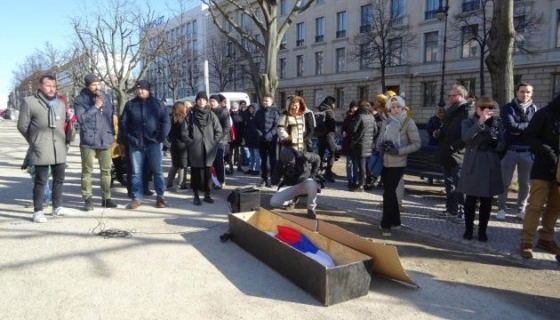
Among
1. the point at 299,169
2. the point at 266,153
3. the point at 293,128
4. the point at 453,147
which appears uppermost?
the point at 293,128

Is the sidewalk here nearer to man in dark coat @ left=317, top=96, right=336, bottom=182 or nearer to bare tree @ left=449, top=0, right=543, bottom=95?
man in dark coat @ left=317, top=96, right=336, bottom=182

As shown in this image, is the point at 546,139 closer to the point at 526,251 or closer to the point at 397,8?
the point at 526,251

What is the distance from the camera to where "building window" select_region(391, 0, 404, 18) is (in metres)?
42.0

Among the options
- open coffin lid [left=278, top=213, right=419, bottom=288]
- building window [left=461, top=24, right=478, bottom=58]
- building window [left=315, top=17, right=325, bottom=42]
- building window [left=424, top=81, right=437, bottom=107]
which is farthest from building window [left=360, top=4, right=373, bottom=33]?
open coffin lid [left=278, top=213, right=419, bottom=288]

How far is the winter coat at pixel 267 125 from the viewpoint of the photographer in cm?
925

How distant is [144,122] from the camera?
23.4 feet

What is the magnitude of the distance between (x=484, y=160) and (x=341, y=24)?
4591 centimetres

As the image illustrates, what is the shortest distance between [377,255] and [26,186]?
326 inches

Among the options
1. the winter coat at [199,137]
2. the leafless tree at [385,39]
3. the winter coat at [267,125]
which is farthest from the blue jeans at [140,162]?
the leafless tree at [385,39]

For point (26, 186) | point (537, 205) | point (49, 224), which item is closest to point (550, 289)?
point (537, 205)

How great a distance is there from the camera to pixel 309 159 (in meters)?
6.86

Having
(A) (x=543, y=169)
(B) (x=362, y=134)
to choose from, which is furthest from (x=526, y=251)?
(B) (x=362, y=134)

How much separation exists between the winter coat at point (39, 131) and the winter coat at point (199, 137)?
1.98m

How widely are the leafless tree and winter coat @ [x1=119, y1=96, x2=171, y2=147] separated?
33.9 meters
